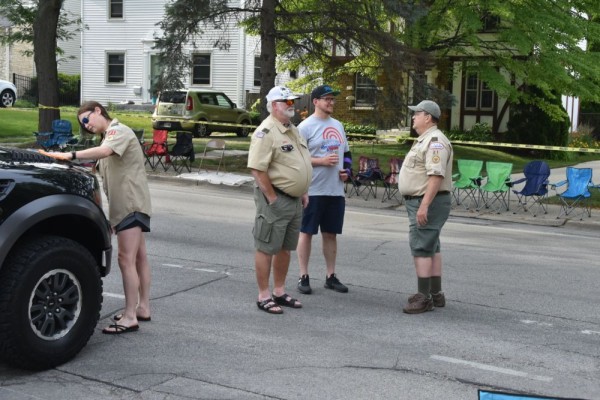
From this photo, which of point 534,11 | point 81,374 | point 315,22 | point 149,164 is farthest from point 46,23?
point 81,374

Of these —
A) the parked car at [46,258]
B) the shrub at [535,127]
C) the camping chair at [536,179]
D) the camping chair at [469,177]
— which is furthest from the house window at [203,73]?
the parked car at [46,258]

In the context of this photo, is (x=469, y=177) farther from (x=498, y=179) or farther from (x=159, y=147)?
(x=159, y=147)

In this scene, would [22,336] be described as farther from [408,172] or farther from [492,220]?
[492,220]

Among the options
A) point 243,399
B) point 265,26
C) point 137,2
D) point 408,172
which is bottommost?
point 243,399

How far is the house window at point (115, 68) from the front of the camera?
135 feet

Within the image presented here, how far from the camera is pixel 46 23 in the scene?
22.5m

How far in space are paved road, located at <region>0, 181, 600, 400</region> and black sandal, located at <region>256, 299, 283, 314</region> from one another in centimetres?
6

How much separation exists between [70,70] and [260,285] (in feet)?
133

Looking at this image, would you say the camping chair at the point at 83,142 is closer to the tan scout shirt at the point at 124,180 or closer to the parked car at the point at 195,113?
the parked car at the point at 195,113

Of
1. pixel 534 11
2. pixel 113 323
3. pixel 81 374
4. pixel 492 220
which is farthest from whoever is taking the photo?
pixel 534 11

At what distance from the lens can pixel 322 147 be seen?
8.20 m

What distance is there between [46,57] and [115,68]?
18807mm

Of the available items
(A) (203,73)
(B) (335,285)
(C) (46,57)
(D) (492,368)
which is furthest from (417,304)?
(A) (203,73)

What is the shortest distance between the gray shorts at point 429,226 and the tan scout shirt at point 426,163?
0.33 ft
